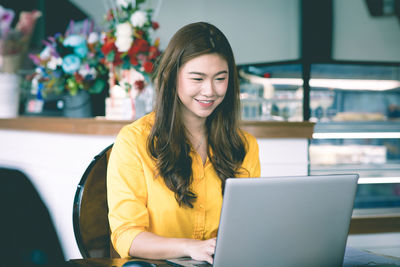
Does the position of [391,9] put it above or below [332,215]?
above

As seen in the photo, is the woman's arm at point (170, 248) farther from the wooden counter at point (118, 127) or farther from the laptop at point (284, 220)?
the wooden counter at point (118, 127)

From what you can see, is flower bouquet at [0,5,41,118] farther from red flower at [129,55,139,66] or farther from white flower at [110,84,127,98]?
red flower at [129,55,139,66]

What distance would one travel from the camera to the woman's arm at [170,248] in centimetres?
88

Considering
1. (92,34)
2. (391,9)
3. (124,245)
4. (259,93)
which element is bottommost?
(124,245)

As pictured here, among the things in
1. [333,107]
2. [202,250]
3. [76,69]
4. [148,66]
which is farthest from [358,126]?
[202,250]

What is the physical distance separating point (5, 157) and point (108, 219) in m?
1.50

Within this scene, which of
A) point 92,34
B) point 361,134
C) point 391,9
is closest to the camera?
point 92,34

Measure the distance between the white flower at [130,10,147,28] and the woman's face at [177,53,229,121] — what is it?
2.60ft

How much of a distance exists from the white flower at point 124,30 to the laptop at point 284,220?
1.33 meters

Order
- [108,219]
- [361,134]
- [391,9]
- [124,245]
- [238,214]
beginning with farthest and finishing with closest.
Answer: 1. [391,9]
2. [361,134]
3. [108,219]
4. [124,245]
5. [238,214]

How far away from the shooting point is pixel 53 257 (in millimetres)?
2035

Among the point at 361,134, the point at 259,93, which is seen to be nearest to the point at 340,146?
the point at 361,134

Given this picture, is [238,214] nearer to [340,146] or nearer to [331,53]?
[340,146]

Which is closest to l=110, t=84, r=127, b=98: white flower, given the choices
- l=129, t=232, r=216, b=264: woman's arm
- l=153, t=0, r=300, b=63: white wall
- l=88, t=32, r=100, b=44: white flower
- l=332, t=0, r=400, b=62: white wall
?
l=88, t=32, r=100, b=44: white flower
